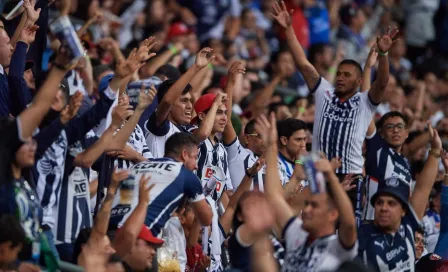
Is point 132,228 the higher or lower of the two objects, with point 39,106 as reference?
lower

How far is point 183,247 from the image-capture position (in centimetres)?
943

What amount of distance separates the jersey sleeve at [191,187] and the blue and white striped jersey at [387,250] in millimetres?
1329

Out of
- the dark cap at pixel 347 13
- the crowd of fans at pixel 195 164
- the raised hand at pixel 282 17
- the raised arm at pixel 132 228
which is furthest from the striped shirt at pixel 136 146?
the dark cap at pixel 347 13

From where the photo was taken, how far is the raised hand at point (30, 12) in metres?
9.86

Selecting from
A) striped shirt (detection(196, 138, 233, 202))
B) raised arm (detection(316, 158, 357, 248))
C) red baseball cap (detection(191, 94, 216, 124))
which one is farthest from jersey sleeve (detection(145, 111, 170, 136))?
raised arm (detection(316, 158, 357, 248))

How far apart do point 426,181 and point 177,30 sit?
Result: 280 inches

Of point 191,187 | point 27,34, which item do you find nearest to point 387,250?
point 191,187

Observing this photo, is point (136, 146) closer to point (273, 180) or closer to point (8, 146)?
point (273, 180)

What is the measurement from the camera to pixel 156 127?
10297mm

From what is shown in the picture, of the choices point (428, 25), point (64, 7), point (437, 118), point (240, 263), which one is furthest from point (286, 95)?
point (240, 263)

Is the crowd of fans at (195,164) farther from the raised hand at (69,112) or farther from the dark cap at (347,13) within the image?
the dark cap at (347,13)

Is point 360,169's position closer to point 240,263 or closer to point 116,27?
point 240,263

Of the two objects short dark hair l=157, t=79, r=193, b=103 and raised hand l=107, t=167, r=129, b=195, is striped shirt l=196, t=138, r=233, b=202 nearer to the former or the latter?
short dark hair l=157, t=79, r=193, b=103

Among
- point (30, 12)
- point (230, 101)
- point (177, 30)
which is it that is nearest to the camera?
point (30, 12)
